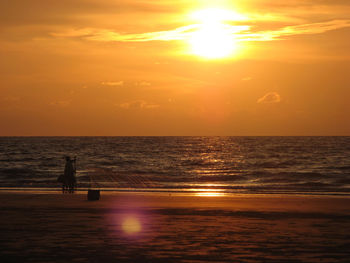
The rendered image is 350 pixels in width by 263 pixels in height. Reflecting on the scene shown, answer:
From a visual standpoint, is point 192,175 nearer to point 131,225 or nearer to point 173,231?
point 131,225

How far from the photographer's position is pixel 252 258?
14.4 meters

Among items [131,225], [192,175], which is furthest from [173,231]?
[192,175]

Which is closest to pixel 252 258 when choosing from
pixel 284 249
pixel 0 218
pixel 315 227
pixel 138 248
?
pixel 284 249

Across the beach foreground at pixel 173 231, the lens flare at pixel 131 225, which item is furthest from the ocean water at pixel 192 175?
the lens flare at pixel 131 225

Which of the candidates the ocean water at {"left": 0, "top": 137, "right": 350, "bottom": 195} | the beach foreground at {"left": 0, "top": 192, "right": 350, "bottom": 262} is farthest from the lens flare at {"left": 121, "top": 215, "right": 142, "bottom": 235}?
the ocean water at {"left": 0, "top": 137, "right": 350, "bottom": 195}

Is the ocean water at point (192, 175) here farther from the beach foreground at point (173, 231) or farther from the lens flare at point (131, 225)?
the lens flare at point (131, 225)

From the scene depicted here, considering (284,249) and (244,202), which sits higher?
(244,202)

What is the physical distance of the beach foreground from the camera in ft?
48.4

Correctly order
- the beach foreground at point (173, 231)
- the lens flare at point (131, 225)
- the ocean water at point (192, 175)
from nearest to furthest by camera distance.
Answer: the beach foreground at point (173, 231)
the lens flare at point (131, 225)
the ocean water at point (192, 175)

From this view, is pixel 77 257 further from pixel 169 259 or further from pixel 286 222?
pixel 286 222

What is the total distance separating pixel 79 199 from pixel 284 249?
1676 centimetres

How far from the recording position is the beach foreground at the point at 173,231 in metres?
14.8

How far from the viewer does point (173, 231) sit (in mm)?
18719

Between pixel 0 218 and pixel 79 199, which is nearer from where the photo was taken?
pixel 0 218
